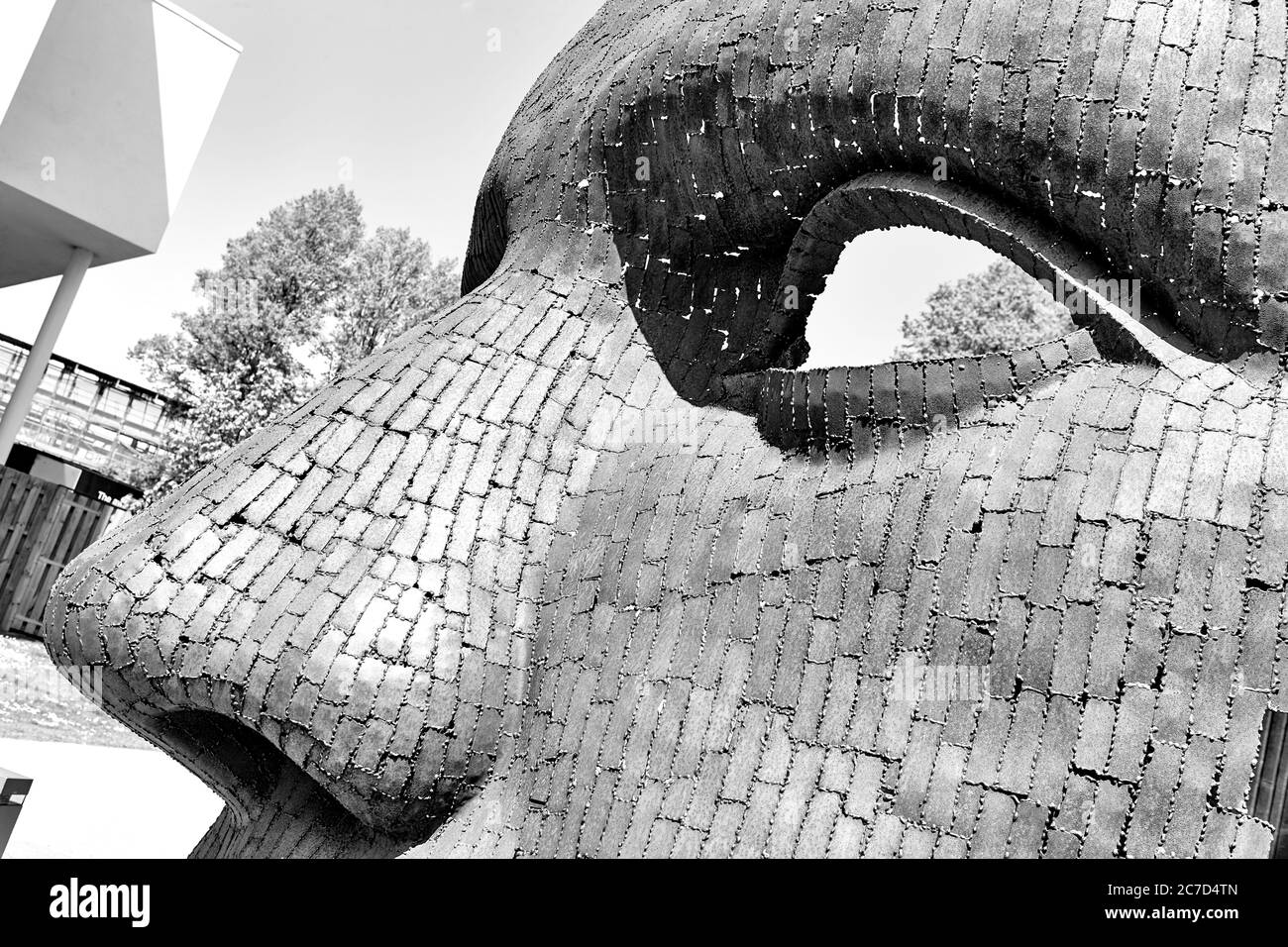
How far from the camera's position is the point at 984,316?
13.3 metres

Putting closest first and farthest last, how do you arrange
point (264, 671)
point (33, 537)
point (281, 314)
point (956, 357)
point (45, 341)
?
point (956, 357)
point (264, 671)
point (45, 341)
point (33, 537)
point (281, 314)

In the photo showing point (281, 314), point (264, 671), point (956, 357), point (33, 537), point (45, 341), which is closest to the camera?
point (956, 357)

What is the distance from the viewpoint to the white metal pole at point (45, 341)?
9125 millimetres

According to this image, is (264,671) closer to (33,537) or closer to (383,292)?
(33,537)

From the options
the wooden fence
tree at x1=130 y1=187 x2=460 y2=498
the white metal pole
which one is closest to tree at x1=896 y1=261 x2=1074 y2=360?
tree at x1=130 y1=187 x2=460 y2=498

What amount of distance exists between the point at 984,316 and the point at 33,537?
11816 mm

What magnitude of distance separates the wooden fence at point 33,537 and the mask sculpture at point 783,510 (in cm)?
1102

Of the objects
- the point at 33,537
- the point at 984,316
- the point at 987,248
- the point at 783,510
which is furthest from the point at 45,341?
the point at 984,316

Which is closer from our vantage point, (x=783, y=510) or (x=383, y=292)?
(x=783, y=510)
